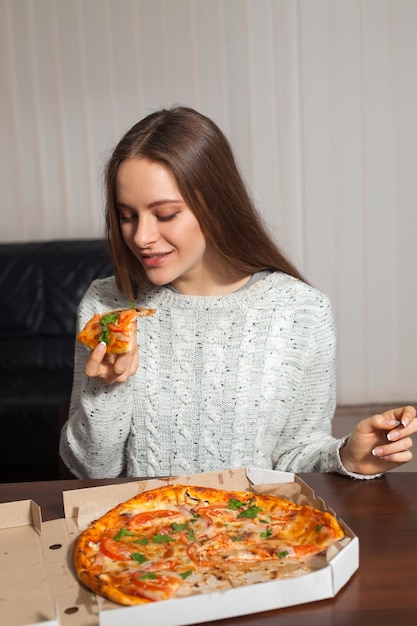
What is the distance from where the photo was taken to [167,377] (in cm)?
195

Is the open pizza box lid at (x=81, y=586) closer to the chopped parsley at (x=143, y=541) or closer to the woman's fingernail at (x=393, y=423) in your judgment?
the chopped parsley at (x=143, y=541)

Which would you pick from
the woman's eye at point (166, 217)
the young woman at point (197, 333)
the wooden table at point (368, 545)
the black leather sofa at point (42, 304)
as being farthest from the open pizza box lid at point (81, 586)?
the black leather sofa at point (42, 304)

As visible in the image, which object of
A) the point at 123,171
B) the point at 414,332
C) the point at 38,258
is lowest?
the point at 414,332

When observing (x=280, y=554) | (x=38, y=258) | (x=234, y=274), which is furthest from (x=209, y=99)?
(x=280, y=554)

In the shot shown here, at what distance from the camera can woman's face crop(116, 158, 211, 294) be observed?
175cm

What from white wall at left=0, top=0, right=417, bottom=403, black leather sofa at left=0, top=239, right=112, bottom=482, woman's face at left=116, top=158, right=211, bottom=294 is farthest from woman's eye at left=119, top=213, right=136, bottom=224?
white wall at left=0, top=0, right=417, bottom=403

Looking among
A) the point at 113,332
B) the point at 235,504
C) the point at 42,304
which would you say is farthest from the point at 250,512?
the point at 42,304

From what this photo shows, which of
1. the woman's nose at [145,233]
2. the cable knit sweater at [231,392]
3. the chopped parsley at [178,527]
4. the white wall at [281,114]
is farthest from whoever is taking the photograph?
the white wall at [281,114]

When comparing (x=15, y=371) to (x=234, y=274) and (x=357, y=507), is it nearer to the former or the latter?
(x=234, y=274)

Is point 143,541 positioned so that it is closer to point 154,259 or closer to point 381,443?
point 381,443

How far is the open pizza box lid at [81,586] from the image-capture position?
99 centimetres

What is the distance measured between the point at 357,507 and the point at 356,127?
363 cm

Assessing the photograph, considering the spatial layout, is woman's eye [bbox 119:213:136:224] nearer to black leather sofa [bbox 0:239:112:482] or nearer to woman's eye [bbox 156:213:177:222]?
woman's eye [bbox 156:213:177:222]

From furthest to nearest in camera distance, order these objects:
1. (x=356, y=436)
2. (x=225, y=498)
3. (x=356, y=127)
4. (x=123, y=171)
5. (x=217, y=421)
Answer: (x=356, y=127), (x=217, y=421), (x=123, y=171), (x=356, y=436), (x=225, y=498)
